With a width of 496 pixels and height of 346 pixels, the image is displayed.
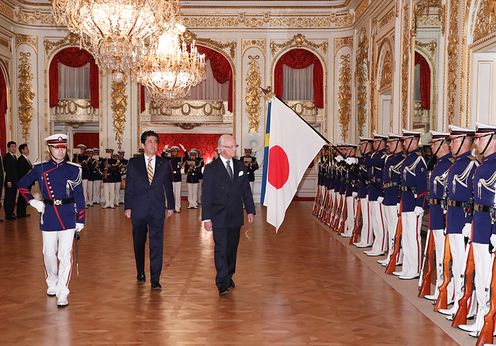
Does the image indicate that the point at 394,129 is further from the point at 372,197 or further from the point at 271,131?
the point at 271,131

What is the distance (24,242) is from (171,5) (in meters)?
4.58

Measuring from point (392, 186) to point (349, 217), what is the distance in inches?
124

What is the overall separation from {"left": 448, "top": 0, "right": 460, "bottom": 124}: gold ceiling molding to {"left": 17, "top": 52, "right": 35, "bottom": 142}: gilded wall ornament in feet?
42.4

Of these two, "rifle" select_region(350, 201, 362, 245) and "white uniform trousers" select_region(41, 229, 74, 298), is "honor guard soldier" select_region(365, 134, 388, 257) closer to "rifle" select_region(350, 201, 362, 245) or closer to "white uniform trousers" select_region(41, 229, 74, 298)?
"rifle" select_region(350, 201, 362, 245)

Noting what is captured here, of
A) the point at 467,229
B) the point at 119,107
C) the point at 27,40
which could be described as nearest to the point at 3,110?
the point at 27,40

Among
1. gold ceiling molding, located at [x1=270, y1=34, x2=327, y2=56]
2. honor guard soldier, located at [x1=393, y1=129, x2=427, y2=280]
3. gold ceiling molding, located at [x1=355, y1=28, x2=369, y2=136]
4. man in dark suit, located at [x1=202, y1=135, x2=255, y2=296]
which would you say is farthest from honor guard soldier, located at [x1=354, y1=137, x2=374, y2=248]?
gold ceiling molding, located at [x1=270, y1=34, x2=327, y2=56]

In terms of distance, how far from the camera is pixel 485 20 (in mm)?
7840

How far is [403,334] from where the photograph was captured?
197 inches

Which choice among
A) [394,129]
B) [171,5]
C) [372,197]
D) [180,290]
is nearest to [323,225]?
[394,129]

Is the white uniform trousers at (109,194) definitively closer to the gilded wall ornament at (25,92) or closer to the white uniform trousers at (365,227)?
the gilded wall ornament at (25,92)

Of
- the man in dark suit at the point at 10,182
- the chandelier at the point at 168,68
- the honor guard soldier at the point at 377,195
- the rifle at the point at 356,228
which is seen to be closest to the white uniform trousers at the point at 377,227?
the honor guard soldier at the point at 377,195

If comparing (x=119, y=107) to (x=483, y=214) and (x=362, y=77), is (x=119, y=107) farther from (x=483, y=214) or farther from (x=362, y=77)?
(x=483, y=214)

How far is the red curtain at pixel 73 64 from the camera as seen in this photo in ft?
59.6

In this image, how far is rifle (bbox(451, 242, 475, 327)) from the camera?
4945 mm
